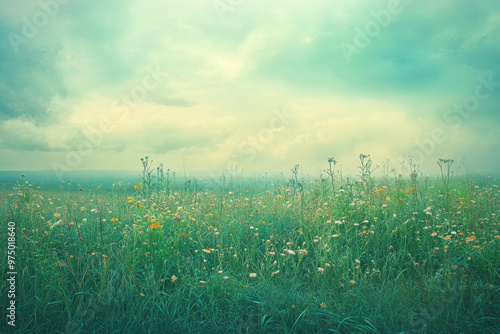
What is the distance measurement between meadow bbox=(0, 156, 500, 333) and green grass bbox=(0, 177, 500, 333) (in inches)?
0.7

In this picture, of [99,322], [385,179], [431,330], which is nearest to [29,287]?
[99,322]

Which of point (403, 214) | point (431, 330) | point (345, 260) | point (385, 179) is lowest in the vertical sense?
point (431, 330)

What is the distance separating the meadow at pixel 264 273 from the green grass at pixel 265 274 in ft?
0.06

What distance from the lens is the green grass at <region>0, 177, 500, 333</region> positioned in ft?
10.7

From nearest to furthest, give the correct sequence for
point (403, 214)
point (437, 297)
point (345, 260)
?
point (437, 297)
point (345, 260)
point (403, 214)

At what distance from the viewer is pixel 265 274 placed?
4141 millimetres

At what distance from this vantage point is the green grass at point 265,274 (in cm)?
327

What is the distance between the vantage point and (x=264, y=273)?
13.7 ft

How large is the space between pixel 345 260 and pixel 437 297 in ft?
4.07

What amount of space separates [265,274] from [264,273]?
0.11 ft

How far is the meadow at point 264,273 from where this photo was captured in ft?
10.7

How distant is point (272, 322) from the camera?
10.7 feet

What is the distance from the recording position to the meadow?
3275 mm

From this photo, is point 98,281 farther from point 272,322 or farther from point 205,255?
point 272,322
